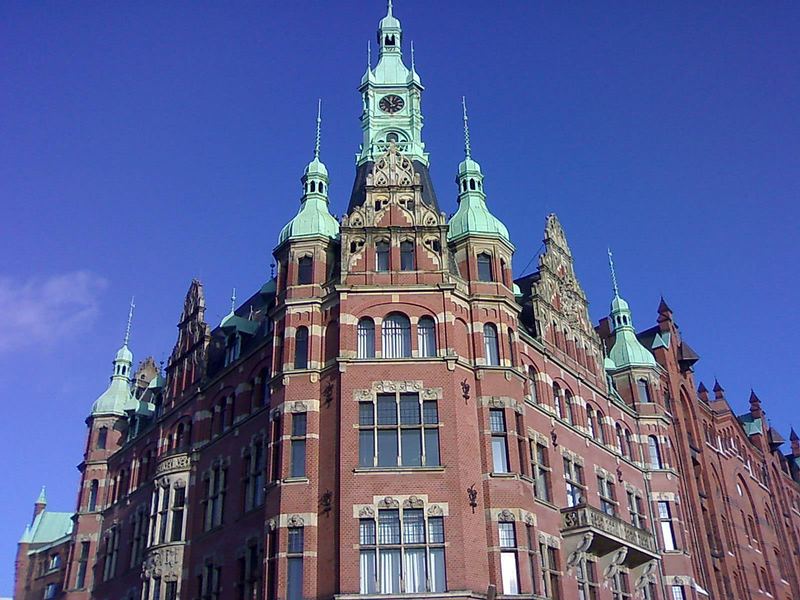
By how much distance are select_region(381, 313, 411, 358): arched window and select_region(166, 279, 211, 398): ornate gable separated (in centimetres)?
1693

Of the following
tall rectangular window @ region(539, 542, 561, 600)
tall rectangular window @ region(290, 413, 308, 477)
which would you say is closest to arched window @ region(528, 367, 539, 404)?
tall rectangular window @ region(539, 542, 561, 600)

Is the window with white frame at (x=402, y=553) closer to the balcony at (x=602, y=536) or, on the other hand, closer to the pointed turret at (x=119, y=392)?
the balcony at (x=602, y=536)

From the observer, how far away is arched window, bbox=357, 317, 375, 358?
43.4 meters

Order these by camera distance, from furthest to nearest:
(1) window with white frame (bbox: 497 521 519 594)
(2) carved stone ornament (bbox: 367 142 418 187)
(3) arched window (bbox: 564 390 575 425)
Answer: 1. (3) arched window (bbox: 564 390 575 425)
2. (2) carved stone ornament (bbox: 367 142 418 187)
3. (1) window with white frame (bbox: 497 521 519 594)

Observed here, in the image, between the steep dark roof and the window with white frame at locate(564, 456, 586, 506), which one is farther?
the steep dark roof

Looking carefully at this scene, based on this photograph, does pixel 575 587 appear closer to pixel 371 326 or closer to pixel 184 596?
pixel 371 326

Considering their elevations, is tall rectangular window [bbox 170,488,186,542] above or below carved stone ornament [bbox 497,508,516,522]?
above

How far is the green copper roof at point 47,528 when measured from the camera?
8696 centimetres

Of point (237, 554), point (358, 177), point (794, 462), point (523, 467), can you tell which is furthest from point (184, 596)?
point (794, 462)

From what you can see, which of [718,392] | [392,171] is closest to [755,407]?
[718,392]

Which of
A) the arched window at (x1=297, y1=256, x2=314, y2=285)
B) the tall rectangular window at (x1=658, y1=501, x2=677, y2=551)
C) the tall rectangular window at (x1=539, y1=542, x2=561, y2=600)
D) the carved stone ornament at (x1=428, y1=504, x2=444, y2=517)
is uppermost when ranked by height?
the arched window at (x1=297, y1=256, x2=314, y2=285)

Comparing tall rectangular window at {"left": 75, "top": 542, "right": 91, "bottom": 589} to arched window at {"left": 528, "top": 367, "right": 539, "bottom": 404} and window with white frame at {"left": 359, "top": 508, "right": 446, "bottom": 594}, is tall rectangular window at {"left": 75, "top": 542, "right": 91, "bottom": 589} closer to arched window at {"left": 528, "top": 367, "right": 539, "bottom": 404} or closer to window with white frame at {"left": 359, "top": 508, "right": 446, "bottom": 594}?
window with white frame at {"left": 359, "top": 508, "right": 446, "bottom": 594}

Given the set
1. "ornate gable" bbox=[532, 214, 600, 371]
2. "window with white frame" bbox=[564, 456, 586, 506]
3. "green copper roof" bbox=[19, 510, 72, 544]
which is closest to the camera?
"window with white frame" bbox=[564, 456, 586, 506]

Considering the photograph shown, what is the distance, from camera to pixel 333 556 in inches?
1511
